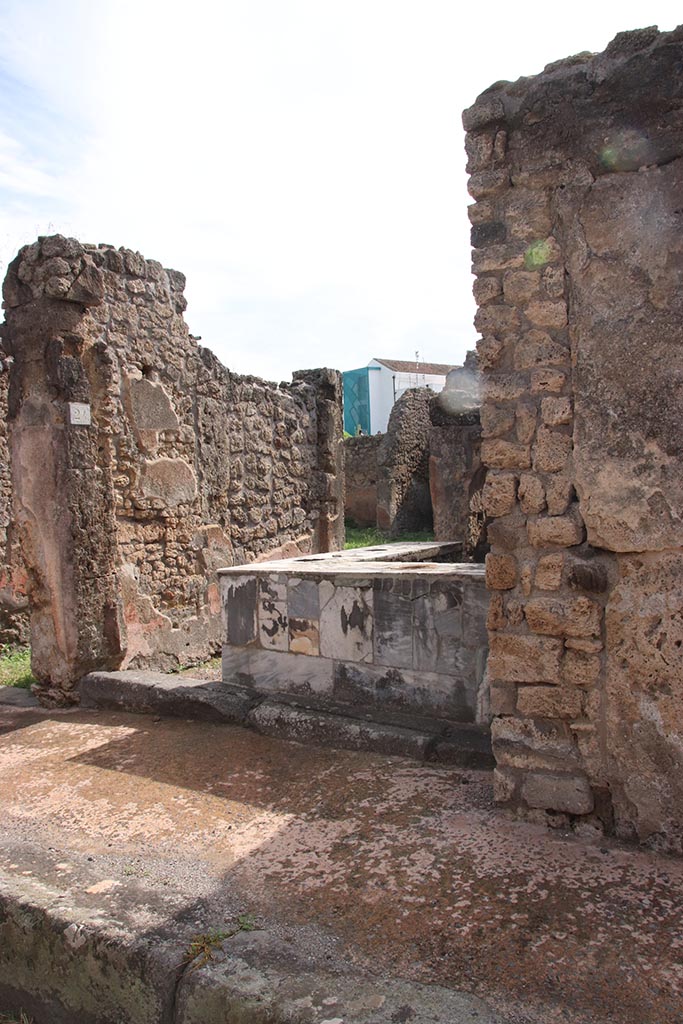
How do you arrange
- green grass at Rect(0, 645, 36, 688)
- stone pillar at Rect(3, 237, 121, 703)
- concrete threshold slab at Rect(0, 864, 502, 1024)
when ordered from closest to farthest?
1. concrete threshold slab at Rect(0, 864, 502, 1024)
2. stone pillar at Rect(3, 237, 121, 703)
3. green grass at Rect(0, 645, 36, 688)

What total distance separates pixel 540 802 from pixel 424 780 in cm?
61

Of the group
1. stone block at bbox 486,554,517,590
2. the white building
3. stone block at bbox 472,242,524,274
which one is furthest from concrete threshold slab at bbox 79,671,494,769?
the white building

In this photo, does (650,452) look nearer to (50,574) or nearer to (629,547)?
(629,547)

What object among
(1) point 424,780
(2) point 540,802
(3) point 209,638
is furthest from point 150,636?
(2) point 540,802

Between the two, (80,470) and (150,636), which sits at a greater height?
(80,470)

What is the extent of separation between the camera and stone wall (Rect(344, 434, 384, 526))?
1648 cm

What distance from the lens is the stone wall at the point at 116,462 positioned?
17.2 feet

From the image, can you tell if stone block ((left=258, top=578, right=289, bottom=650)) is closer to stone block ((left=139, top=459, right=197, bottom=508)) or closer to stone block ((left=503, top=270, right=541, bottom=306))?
stone block ((left=139, top=459, right=197, bottom=508))

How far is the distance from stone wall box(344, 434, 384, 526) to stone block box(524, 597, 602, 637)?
1348 cm

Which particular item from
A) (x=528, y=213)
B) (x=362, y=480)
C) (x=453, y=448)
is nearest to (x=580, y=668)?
(x=528, y=213)

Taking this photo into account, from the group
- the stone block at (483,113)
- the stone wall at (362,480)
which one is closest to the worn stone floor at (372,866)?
the stone block at (483,113)

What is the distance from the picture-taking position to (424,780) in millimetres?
3311

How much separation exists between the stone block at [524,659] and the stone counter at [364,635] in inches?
25.5

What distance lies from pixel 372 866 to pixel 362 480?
14128 millimetres
